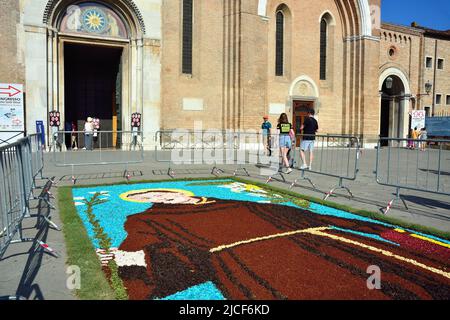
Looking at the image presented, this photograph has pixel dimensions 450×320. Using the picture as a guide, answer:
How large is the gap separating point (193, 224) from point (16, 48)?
49.2ft

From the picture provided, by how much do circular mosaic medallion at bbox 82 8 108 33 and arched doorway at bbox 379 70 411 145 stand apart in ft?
70.5

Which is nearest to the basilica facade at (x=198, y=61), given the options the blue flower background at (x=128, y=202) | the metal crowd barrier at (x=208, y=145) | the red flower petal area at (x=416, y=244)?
the metal crowd barrier at (x=208, y=145)

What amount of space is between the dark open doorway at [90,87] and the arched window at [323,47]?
1371 cm

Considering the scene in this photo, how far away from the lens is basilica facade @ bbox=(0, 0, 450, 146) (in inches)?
654

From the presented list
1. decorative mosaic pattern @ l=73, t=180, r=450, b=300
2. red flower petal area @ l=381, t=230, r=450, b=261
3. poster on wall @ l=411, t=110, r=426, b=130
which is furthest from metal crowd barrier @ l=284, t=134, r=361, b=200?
poster on wall @ l=411, t=110, r=426, b=130

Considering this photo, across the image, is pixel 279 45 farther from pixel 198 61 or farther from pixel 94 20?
pixel 94 20

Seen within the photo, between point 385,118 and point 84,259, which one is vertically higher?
point 385,118

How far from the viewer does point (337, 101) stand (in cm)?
2589

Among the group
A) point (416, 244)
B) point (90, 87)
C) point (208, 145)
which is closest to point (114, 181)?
point (416, 244)

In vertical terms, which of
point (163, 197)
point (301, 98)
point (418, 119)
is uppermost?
point (301, 98)

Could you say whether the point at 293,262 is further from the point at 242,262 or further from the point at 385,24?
the point at 385,24

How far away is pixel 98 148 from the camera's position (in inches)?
649

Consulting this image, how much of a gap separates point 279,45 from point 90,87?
12.3 metres
